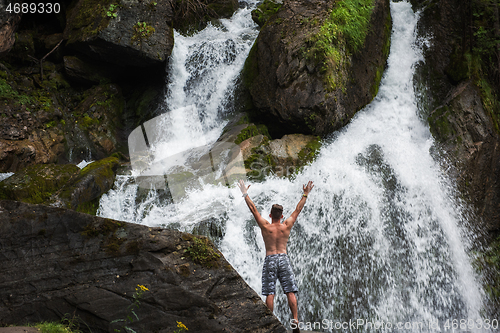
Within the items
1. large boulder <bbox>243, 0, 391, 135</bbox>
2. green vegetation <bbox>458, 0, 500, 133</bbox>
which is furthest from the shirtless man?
green vegetation <bbox>458, 0, 500, 133</bbox>

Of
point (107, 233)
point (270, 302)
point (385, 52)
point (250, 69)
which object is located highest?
point (385, 52)

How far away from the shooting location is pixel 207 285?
3807 mm

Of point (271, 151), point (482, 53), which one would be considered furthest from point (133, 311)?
point (482, 53)

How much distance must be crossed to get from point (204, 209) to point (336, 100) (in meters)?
4.49

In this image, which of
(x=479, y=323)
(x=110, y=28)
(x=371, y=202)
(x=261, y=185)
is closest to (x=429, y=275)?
(x=479, y=323)

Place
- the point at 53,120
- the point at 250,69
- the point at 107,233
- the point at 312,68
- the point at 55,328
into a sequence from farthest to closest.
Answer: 1. the point at 250,69
2. the point at 53,120
3. the point at 312,68
4. the point at 107,233
5. the point at 55,328

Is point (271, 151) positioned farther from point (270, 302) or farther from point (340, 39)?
point (270, 302)

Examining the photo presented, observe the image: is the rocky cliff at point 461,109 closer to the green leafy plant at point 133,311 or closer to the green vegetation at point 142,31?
the green leafy plant at point 133,311

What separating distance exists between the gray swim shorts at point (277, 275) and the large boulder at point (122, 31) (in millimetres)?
7804

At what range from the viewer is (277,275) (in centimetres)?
432

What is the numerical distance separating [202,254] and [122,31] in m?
8.05

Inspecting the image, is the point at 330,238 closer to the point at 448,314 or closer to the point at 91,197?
the point at 448,314

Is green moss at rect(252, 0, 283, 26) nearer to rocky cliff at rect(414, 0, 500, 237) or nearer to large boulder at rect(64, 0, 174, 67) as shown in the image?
large boulder at rect(64, 0, 174, 67)

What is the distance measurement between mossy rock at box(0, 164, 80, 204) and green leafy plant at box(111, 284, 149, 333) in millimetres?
3291
